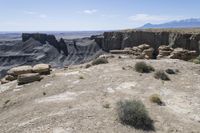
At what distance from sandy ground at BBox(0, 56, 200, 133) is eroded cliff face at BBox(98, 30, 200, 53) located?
88.4 ft

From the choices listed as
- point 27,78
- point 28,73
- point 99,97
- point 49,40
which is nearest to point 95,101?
point 99,97

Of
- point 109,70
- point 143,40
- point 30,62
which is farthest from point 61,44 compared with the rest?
point 109,70

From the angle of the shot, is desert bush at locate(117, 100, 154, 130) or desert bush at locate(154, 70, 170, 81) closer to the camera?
desert bush at locate(117, 100, 154, 130)

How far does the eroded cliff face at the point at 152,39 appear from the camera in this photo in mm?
50406

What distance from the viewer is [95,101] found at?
16.0 metres

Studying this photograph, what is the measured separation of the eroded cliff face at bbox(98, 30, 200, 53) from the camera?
50.4 meters

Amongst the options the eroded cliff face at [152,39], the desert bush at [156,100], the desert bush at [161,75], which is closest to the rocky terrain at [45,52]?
the eroded cliff face at [152,39]

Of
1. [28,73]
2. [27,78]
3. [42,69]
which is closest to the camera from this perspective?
[27,78]

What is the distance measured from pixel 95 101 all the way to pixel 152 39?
48491 millimetres

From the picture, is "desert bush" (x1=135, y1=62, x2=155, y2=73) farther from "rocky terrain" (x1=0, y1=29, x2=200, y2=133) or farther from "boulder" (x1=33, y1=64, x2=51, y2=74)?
"boulder" (x1=33, y1=64, x2=51, y2=74)

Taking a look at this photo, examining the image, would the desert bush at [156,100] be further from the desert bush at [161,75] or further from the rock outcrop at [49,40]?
the rock outcrop at [49,40]

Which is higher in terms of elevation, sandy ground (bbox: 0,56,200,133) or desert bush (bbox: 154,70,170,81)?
desert bush (bbox: 154,70,170,81)

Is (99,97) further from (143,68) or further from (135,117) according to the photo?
(143,68)

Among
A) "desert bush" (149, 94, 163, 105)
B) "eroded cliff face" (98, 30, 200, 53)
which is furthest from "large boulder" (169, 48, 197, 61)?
"desert bush" (149, 94, 163, 105)
